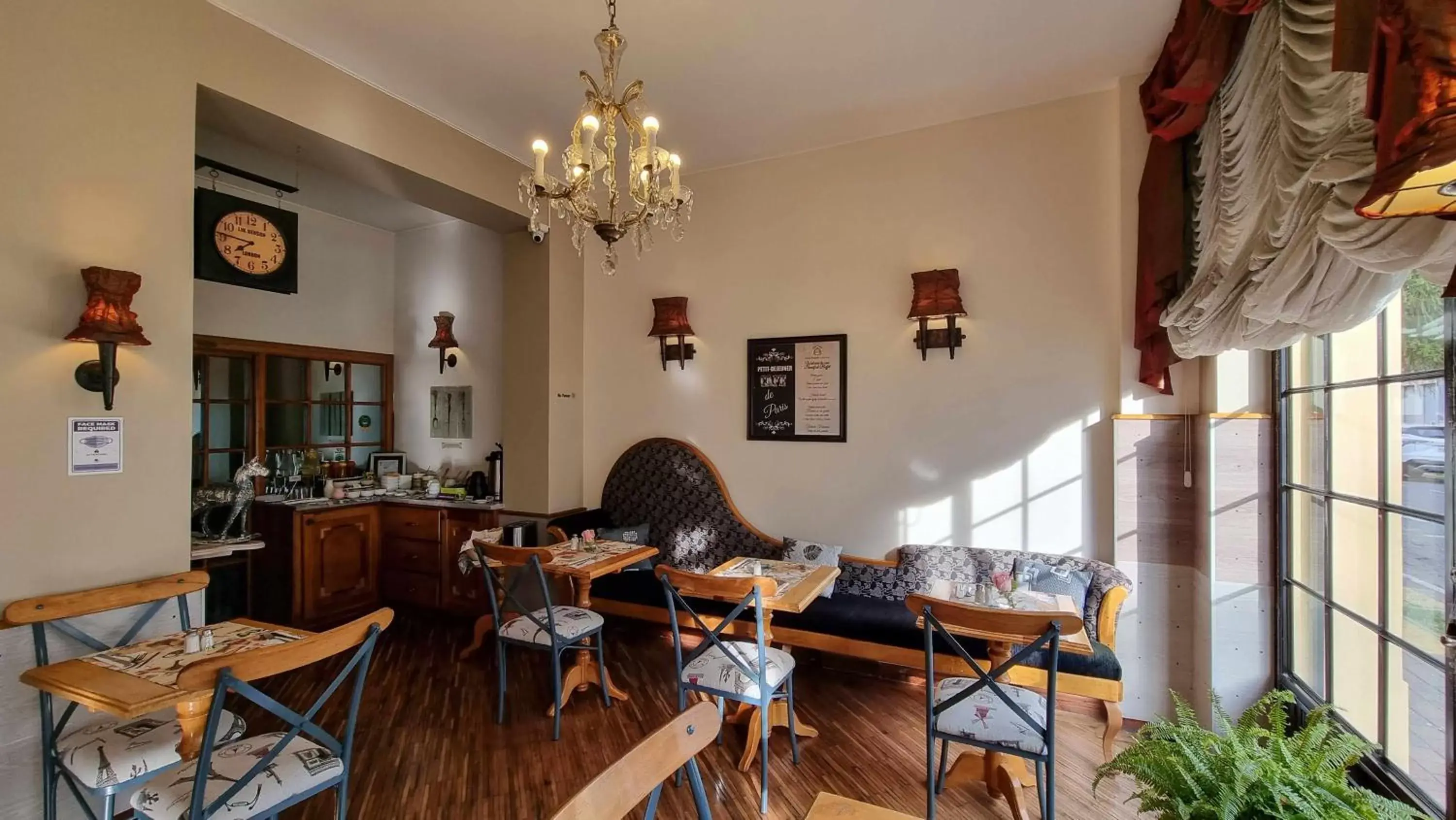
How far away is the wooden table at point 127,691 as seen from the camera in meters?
1.60

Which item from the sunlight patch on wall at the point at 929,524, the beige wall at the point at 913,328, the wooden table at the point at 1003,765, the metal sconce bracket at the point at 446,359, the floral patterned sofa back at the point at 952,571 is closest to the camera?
the wooden table at the point at 1003,765

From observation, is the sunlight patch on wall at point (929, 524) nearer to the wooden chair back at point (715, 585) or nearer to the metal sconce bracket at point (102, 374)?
the wooden chair back at point (715, 585)

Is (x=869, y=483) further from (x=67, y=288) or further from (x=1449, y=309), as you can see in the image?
(x=67, y=288)

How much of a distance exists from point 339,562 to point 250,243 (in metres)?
2.44

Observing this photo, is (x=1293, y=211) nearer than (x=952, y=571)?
Yes

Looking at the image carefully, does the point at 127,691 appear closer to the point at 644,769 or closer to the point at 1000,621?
the point at 644,769

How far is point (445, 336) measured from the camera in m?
4.99

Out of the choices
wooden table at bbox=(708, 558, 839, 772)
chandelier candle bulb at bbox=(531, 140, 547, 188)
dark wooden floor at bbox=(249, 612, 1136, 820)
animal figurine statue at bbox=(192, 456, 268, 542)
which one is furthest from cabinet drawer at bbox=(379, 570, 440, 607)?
chandelier candle bulb at bbox=(531, 140, 547, 188)

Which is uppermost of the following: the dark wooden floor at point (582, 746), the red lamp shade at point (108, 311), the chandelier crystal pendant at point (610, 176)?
the chandelier crystal pendant at point (610, 176)

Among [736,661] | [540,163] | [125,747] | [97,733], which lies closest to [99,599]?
[97,733]

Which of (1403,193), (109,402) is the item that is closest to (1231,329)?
(1403,193)

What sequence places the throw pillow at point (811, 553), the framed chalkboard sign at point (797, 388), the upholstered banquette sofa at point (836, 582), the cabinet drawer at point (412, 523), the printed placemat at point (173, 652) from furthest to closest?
the cabinet drawer at point (412, 523)
the framed chalkboard sign at point (797, 388)
the throw pillow at point (811, 553)
the upholstered banquette sofa at point (836, 582)
the printed placemat at point (173, 652)

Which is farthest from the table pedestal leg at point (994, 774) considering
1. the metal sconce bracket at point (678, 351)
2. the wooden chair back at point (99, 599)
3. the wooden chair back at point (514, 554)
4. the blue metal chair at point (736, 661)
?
the wooden chair back at point (99, 599)

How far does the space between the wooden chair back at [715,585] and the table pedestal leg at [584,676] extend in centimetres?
77
